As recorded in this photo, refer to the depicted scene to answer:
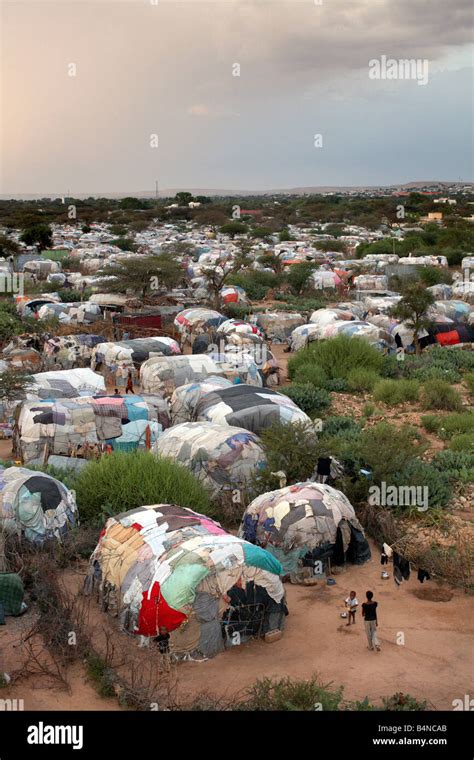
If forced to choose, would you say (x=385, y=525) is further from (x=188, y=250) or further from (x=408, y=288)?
(x=188, y=250)

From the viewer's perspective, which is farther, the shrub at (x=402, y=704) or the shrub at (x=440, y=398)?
the shrub at (x=440, y=398)

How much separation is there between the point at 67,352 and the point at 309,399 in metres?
7.29

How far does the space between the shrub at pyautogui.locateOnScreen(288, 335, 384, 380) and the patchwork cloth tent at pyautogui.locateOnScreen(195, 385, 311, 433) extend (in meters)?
5.67

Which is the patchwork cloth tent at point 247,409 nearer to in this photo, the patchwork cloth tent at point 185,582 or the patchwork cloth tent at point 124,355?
the patchwork cloth tent at point 185,582

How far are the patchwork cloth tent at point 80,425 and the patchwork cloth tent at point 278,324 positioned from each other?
40.5 feet

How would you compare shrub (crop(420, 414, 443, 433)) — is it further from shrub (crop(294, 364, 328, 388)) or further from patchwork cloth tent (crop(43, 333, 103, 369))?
patchwork cloth tent (crop(43, 333, 103, 369))

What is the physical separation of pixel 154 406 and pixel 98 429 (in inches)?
57.0

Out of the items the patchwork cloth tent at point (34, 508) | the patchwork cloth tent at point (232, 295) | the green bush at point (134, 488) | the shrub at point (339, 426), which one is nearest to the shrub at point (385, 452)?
the shrub at point (339, 426)

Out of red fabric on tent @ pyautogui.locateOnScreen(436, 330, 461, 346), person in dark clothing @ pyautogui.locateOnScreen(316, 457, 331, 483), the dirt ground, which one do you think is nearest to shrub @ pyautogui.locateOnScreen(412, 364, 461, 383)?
red fabric on tent @ pyautogui.locateOnScreen(436, 330, 461, 346)

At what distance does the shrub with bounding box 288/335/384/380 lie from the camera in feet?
69.0

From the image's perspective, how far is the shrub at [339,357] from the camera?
21.0 metres

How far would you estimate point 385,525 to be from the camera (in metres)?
11.1

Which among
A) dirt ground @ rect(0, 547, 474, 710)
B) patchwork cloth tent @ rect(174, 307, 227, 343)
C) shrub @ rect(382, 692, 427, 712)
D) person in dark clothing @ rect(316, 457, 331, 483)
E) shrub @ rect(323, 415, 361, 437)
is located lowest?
dirt ground @ rect(0, 547, 474, 710)

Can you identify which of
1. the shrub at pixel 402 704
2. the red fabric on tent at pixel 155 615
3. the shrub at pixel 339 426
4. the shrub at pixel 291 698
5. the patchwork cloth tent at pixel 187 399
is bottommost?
the shrub at pixel 402 704
